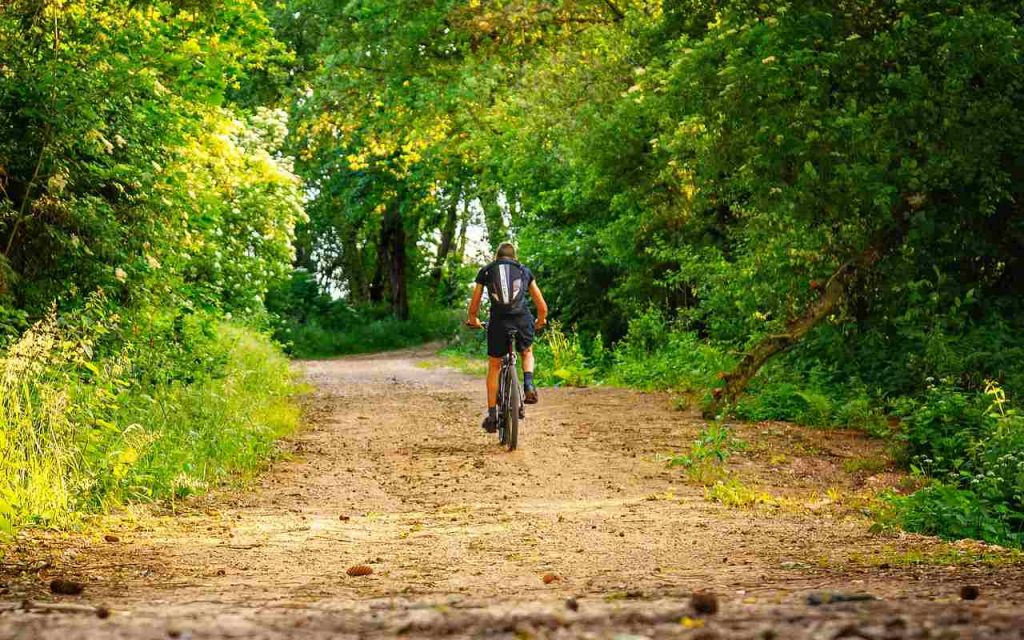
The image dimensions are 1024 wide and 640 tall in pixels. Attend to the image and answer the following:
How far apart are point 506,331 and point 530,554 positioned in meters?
5.90

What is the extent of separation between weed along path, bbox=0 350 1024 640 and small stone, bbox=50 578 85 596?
7cm

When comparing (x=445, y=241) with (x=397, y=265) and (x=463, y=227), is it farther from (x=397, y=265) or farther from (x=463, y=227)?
(x=397, y=265)

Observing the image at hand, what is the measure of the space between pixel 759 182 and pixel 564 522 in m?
8.10

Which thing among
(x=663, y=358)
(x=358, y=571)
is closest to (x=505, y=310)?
(x=358, y=571)

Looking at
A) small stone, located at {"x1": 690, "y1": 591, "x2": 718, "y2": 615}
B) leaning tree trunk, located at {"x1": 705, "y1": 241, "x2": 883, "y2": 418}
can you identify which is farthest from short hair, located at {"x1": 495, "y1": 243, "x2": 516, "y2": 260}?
A: small stone, located at {"x1": 690, "y1": 591, "x2": 718, "y2": 615}

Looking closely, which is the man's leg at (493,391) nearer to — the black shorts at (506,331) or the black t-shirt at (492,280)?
the black shorts at (506,331)

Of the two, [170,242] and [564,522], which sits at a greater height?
[170,242]

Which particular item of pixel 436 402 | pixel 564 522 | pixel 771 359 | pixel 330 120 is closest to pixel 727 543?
pixel 564 522

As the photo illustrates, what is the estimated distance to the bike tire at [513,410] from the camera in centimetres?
1200

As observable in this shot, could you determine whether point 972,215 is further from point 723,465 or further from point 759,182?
point 723,465

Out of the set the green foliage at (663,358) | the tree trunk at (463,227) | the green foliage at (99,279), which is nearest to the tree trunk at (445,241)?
the tree trunk at (463,227)

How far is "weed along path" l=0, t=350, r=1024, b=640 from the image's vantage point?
376cm

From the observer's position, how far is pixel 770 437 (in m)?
12.8

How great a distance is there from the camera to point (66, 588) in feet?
16.1
